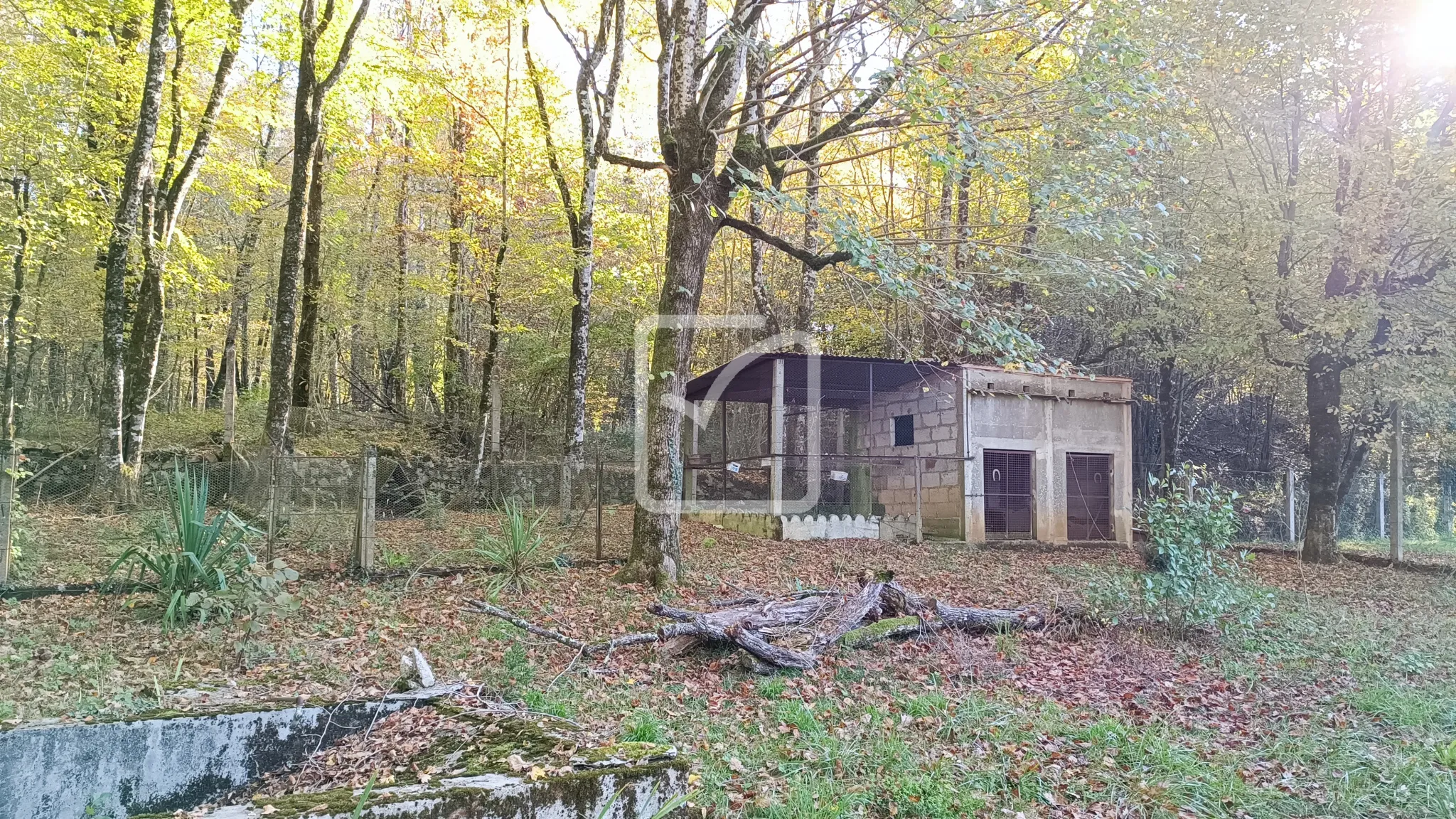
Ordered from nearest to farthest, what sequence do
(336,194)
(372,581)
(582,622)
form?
(582,622), (372,581), (336,194)

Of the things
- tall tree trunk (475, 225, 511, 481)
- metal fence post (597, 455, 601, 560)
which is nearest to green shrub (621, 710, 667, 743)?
metal fence post (597, 455, 601, 560)

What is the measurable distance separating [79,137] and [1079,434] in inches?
666

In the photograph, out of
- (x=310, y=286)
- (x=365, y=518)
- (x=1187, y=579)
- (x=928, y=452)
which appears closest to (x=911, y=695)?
(x=1187, y=579)

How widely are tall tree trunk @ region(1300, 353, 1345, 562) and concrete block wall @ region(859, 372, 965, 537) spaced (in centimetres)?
524

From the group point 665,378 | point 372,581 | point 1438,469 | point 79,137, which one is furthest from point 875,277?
point 1438,469

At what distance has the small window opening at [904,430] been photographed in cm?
1435

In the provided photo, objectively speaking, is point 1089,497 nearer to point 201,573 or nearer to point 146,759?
point 201,573

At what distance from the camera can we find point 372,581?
7352 mm

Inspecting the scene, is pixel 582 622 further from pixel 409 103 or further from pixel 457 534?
pixel 409 103

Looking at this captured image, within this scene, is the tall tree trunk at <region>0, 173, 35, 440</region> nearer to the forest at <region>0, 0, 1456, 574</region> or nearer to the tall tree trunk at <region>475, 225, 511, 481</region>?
the forest at <region>0, 0, 1456, 574</region>

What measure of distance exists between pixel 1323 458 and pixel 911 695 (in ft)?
35.7

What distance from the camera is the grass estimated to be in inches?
143

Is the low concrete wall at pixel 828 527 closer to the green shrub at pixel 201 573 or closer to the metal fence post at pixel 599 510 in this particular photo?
the metal fence post at pixel 599 510
